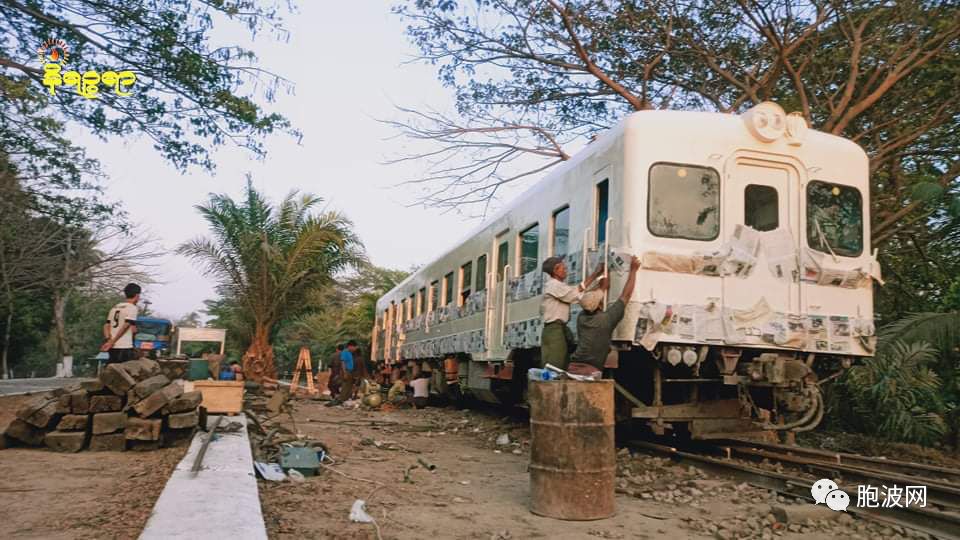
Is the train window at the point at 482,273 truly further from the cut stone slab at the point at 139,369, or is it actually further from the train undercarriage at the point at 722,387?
the cut stone slab at the point at 139,369

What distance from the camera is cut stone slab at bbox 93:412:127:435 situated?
643cm

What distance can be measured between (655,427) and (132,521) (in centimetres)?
422

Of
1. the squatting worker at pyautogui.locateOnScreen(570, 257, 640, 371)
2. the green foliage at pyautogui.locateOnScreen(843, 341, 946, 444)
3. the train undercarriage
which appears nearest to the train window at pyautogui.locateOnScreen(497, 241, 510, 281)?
the train undercarriage

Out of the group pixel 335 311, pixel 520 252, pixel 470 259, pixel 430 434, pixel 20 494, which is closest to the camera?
pixel 20 494

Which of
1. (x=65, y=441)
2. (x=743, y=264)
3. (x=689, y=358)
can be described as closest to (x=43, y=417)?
(x=65, y=441)

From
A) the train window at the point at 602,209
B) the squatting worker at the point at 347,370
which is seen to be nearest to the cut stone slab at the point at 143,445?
the train window at the point at 602,209

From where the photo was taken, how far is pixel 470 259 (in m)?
11.8

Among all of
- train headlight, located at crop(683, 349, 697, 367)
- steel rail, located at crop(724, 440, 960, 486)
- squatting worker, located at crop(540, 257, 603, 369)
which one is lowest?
steel rail, located at crop(724, 440, 960, 486)

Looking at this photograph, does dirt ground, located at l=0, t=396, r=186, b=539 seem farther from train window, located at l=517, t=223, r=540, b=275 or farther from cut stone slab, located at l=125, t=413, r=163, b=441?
train window, located at l=517, t=223, r=540, b=275

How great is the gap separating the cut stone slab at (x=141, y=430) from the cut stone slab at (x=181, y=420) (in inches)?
5.1

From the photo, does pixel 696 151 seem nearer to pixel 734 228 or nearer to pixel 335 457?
pixel 734 228

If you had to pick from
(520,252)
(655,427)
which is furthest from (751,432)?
(520,252)

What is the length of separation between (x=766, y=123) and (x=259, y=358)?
1377cm

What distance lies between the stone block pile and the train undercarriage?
13.0 ft
